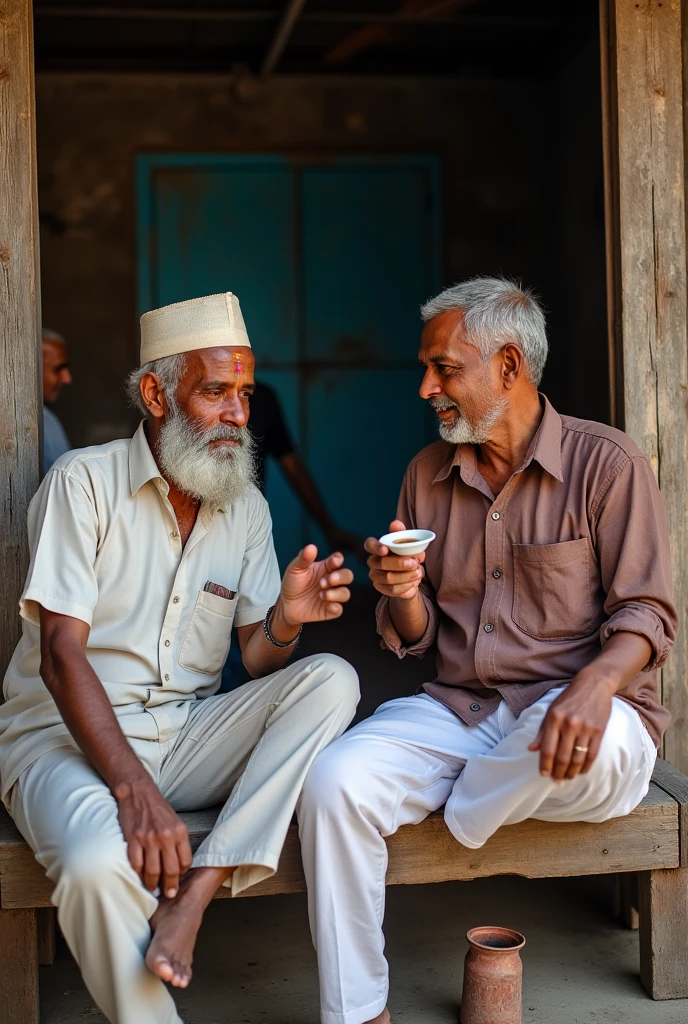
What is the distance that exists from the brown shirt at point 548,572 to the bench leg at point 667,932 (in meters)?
0.39

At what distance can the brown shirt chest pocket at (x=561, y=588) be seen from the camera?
2971 millimetres

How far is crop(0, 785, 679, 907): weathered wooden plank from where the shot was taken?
2.81 meters

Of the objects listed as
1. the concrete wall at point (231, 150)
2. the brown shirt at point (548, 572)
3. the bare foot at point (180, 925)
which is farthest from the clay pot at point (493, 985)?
the concrete wall at point (231, 150)

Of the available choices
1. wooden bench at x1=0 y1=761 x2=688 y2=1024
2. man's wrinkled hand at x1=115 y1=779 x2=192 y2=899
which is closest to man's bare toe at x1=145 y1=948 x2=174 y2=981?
man's wrinkled hand at x1=115 y1=779 x2=192 y2=899

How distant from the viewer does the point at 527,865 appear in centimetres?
290

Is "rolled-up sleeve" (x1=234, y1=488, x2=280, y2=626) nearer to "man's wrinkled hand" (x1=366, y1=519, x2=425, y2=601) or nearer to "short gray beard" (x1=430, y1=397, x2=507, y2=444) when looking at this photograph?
"man's wrinkled hand" (x1=366, y1=519, x2=425, y2=601)

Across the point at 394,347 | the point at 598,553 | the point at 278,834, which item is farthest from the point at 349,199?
the point at 278,834

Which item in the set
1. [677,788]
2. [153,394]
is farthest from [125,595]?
[677,788]

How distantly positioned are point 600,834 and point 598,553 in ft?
2.45

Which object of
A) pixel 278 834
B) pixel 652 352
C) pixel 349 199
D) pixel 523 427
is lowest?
pixel 278 834

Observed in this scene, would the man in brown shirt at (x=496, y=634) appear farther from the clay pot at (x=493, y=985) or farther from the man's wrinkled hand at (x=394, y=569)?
the clay pot at (x=493, y=985)

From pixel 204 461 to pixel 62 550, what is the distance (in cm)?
46

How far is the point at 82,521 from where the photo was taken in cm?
285

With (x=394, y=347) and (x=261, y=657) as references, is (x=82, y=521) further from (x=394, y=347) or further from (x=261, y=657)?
(x=394, y=347)
